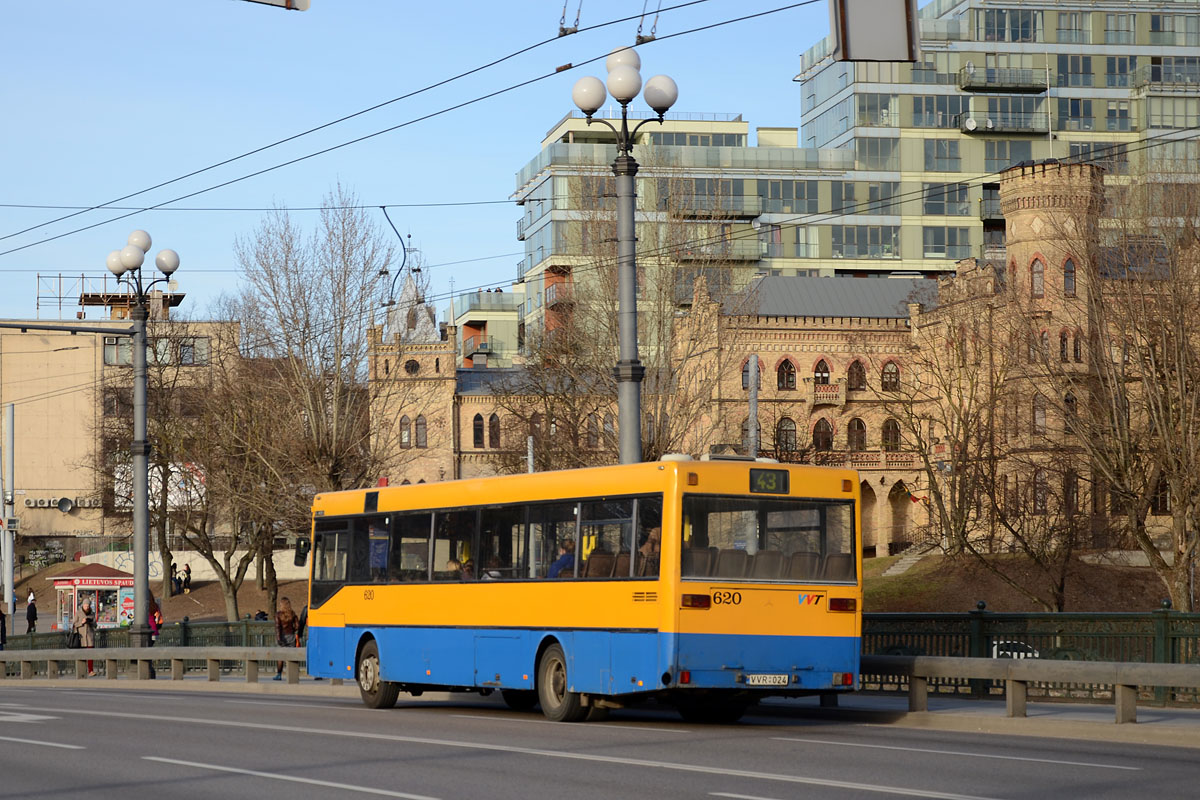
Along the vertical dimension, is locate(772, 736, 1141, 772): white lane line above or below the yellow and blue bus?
below

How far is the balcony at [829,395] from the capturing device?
84875 mm

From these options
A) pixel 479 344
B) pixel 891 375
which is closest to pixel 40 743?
pixel 891 375

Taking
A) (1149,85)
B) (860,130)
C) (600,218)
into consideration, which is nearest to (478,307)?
(860,130)

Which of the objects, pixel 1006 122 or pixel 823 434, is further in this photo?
pixel 1006 122

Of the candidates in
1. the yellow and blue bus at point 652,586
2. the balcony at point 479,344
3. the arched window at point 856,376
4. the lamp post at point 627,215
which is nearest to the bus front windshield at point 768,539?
the yellow and blue bus at point 652,586

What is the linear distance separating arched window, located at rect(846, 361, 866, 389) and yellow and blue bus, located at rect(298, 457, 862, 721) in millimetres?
66381

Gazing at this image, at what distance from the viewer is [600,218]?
4666 centimetres

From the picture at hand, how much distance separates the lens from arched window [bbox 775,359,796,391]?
85.9 m

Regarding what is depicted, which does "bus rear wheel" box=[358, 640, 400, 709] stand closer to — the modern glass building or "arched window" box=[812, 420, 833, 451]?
"arched window" box=[812, 420, 833, 451]

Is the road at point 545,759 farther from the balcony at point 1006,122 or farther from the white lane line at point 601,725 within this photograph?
the balcony at point 1006,122

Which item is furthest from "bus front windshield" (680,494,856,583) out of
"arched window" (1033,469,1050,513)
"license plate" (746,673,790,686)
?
"arched window" (1033,469,1050,513)

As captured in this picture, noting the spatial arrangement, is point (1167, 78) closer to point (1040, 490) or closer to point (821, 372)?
point (821, 372)

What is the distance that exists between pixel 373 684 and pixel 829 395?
63.6m

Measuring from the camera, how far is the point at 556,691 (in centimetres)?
1944
